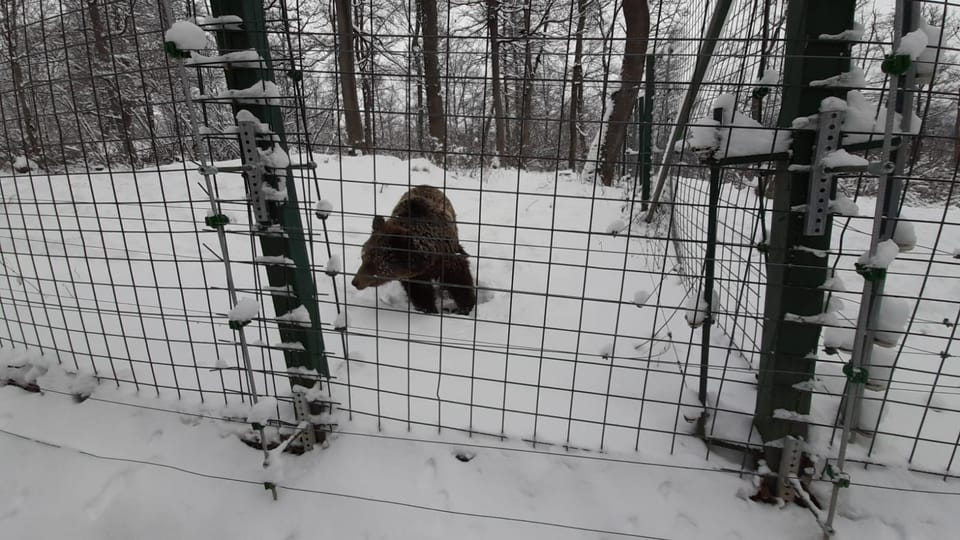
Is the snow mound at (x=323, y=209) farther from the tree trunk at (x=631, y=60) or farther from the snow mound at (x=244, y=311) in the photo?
the tree trunk at (x=631, y=60)

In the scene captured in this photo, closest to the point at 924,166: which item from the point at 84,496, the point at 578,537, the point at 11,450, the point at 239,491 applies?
the point at 578,537

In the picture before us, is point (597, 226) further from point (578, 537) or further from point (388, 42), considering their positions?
point (578, 537)

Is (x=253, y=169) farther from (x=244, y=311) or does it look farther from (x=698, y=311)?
→ (x=698, y=311)

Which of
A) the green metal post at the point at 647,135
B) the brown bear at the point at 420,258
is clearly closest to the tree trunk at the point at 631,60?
the green metal post at the point at 647,135

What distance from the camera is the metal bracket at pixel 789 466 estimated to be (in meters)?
2.06

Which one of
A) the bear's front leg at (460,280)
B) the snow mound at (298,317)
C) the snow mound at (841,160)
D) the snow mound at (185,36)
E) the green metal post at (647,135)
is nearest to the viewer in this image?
the snow mound at (841,160)

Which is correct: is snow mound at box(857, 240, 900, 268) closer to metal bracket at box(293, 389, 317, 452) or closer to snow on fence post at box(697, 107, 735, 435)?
snow on fence post at box(697, 107, 735, 435)

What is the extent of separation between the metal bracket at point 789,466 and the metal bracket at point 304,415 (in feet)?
7.05

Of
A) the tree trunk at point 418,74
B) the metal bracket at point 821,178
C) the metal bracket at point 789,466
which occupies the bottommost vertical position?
the metal bracket at point 789,466

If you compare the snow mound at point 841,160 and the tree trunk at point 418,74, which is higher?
the tree trunk at point 418,74

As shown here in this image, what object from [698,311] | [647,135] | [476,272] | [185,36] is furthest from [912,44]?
[647,135]

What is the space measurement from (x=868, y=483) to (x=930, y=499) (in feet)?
0.74

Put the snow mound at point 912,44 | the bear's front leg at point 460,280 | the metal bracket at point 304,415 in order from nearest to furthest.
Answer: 1. the snow mound at point 912,44
2. the metal bracket at point 304,415
3. the bear's front leg at point 460,280

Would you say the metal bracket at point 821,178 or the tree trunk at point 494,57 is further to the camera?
the tree trunk at point 494,57
